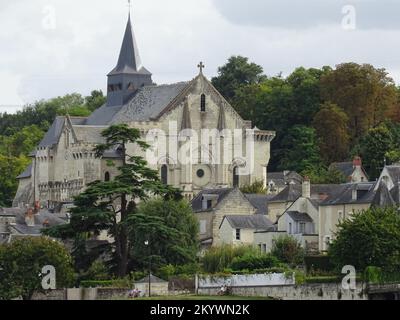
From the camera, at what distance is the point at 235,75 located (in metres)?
171

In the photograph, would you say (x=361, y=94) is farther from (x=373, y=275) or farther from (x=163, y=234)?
(x=373, y=275)

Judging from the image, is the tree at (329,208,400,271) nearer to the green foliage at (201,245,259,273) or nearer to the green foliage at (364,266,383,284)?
the green foliage at (364,266,383,284)

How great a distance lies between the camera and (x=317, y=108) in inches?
6176

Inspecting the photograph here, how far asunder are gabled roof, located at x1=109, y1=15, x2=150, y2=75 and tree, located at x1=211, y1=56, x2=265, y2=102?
15972 millimetres

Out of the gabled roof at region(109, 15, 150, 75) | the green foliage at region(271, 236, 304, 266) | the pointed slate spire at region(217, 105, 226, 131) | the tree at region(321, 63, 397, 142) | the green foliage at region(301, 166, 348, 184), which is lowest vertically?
the green foliage at region(271, 236, 304, 266)

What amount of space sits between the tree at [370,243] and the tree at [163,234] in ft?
34.2

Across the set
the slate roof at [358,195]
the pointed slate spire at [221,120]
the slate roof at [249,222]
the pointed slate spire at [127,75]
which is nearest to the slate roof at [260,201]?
the slate roof at [249,222]

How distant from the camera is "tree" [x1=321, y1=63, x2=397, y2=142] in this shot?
498 feet

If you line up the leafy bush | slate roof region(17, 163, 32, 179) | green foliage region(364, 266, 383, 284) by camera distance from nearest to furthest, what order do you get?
green foliage region(364, 266, 383, 284) → the leafy bush → slate roof region(17, 163, 32, 179)

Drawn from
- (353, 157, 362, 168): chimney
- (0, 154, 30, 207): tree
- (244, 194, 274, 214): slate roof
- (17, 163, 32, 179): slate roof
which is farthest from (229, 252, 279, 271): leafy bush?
(0, 154, 30, 207): tree

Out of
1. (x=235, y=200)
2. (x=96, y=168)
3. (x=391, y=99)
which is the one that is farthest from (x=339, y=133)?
(x=235, y=200)

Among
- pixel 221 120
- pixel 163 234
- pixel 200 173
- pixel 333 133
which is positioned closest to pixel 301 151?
pixel 333 133

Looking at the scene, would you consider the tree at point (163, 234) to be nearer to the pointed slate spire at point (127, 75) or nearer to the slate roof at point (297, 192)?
the slate roof at point (297, 192)

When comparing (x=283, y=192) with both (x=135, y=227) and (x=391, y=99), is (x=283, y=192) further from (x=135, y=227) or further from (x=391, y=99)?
(x=391, y=99)
